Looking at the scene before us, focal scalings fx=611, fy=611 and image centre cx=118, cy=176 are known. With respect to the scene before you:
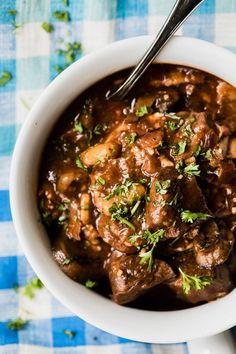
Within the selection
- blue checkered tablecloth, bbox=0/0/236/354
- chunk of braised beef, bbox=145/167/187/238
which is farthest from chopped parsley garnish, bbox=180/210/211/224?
blue checkered tablecloth, bbox=0/0/236/354

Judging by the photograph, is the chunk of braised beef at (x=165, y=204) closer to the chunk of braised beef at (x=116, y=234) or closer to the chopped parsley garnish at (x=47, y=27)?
the chunk of braised beef at (x=116, y=234)

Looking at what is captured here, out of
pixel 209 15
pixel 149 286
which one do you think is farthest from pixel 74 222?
pixel 209 15

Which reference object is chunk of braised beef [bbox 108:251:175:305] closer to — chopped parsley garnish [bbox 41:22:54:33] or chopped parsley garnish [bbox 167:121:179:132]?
chopped parsley garnish [bbox 167:121:179:132]

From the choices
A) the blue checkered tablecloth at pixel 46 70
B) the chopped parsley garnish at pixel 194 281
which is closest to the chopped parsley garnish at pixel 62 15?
the blue checkered tablecloth at pixel 46 70

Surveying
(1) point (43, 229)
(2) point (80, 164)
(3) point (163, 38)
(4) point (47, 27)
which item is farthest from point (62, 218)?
(4) point (47, 27)

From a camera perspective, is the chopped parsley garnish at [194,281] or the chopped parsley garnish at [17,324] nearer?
the chopped parsley garnish at [194,281]

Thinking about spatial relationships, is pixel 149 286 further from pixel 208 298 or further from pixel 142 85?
pixel 142 85
